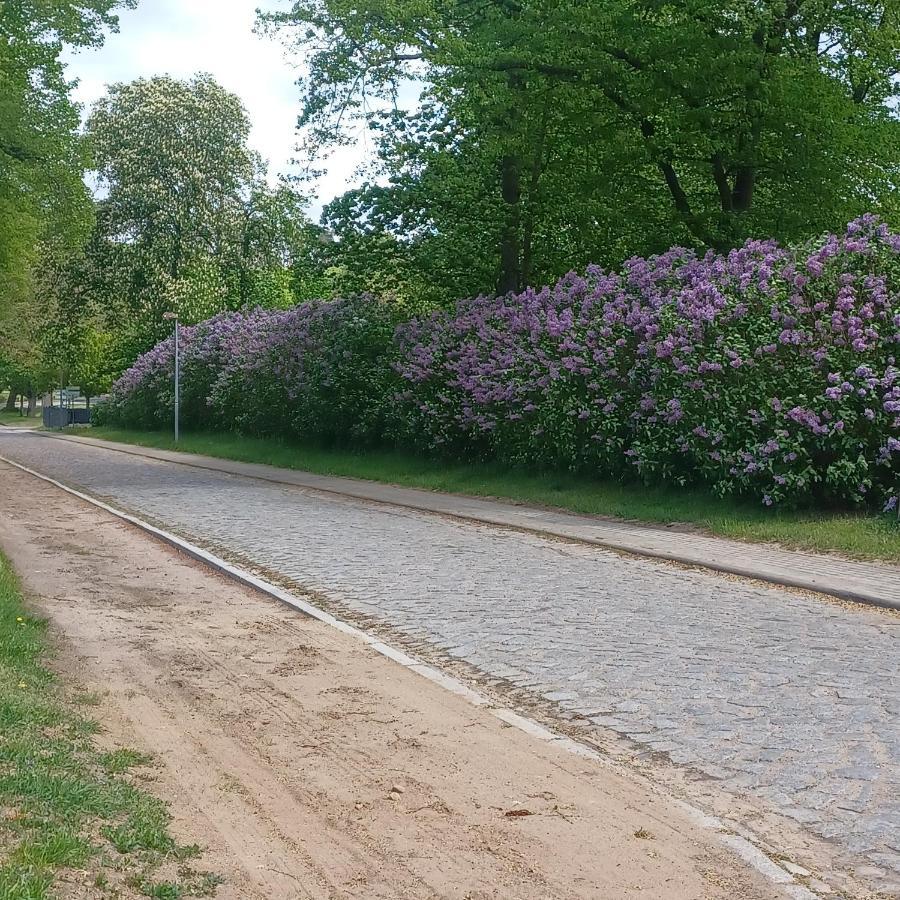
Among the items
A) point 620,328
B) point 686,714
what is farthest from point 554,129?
point 686,714

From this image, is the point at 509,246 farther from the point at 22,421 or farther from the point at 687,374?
the point at 22,421

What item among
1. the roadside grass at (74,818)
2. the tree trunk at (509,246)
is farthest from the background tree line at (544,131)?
the roadside grass at (74,818)

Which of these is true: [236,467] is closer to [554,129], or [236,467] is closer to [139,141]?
[554,129]

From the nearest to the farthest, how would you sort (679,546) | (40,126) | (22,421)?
1. (679,546)
2. (40,126)
3. (22,421)

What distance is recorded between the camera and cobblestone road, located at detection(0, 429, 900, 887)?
539 centimetres

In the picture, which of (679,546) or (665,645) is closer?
(665,645)

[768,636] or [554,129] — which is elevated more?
[554,129]

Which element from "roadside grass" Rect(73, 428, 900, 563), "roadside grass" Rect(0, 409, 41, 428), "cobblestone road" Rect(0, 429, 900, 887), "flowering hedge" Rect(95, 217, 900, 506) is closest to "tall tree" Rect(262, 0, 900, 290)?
"flowering hedge" Rect(95, 217, 900, 506)

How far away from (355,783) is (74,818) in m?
1.29

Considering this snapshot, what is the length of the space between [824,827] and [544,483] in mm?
15678

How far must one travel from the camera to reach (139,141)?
192ft

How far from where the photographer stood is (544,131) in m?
25.6

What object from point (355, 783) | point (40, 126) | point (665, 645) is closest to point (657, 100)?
point (40, 126)

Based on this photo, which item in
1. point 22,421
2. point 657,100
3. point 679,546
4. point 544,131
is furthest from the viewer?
point 22,421
